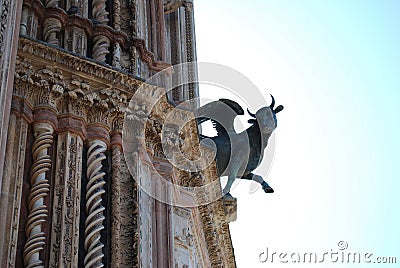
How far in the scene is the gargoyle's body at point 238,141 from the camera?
888cm

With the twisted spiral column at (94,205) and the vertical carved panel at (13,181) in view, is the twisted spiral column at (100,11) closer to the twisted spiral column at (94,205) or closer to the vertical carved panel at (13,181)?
the twisted spiral column at (94,205)

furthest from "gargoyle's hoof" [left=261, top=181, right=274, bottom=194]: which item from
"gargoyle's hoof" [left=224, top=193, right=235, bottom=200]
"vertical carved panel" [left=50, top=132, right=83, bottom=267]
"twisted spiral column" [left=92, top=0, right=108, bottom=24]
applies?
"vertical carved panel" [left=50, top=132, right=83, bottom=267]

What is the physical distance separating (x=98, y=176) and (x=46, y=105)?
0.64 meters

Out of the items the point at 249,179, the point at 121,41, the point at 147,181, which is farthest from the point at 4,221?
the point at 249,179

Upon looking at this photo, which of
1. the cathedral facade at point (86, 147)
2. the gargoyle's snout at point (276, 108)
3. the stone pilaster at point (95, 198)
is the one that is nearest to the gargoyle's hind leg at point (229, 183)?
the gargoyle's snout at point (276, 108)

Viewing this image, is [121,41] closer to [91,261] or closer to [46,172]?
[46,172]

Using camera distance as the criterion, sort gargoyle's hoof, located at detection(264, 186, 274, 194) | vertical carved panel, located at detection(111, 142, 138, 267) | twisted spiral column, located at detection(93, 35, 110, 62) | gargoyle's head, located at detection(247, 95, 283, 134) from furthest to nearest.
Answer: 1. gargoyle's head, located at detection(247, 95, 283, 134)
2. gargoyle's hoof, located at detection(264, 186, 274, 194)
3. twisted spiral column, located at detection(93, 35, 110, 62)
4. vertical carved panel, located at detection(111, 142, 138, 267)

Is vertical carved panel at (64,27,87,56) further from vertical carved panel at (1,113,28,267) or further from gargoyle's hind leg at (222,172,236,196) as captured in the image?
gargoyle's hind leg at (222,172,236,196)

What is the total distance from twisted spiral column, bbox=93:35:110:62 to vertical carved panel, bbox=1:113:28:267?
3.90 feet

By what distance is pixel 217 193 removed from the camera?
28.5 ft

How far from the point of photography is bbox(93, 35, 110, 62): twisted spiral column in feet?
22.4

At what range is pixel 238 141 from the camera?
29.4ft

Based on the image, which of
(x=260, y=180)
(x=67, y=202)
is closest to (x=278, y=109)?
(x=260, y=180)

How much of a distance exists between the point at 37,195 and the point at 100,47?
5.95 ft
